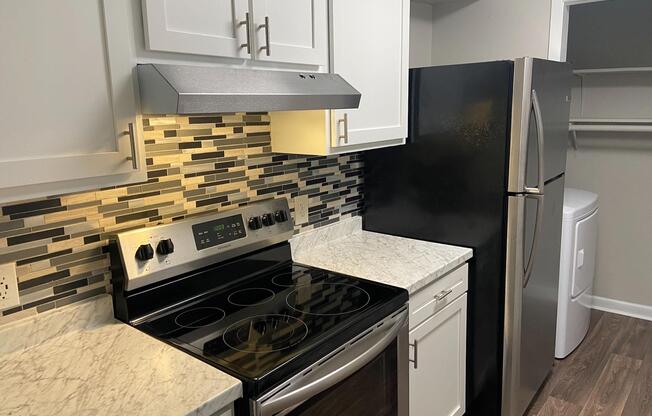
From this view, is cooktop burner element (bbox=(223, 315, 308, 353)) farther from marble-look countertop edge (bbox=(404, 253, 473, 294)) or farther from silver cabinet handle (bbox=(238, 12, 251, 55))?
silver cabinet handle (bbox=(238, 12, 251, 55))

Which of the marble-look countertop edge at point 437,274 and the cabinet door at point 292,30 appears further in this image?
the marble-look countertop edge at point 437,274

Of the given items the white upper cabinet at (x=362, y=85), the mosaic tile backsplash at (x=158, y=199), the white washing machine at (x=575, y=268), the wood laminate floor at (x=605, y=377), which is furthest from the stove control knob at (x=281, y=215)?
the white washing machine at (x=575, y=268)

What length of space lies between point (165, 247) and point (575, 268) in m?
2.43

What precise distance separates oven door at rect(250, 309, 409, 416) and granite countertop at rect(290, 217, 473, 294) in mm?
207

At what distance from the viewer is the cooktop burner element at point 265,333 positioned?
1375 millimetres

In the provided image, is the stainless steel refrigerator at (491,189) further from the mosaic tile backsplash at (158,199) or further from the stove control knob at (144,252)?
the stove control knob at (144,252)

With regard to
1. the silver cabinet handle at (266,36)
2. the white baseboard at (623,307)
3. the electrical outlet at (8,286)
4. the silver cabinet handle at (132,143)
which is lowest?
the white baseboard at (623,307)

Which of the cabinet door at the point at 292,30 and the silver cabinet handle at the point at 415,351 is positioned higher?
the cabinet door at the point at 292,30

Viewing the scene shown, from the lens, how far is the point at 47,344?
1409 mm

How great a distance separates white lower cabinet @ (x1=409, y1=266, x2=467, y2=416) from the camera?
1.92 metres

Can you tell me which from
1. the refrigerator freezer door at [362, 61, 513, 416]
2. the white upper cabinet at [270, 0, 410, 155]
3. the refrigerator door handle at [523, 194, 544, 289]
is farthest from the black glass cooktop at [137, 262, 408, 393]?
the refrigerator door handle at [523, 194, 544, 289]

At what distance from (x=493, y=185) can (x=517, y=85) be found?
40cm

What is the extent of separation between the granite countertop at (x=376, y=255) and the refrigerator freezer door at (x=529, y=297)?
Answer: 221 mm

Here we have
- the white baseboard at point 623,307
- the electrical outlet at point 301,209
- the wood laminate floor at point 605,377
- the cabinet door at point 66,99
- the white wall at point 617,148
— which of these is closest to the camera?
the cabinet door at point 66,99
